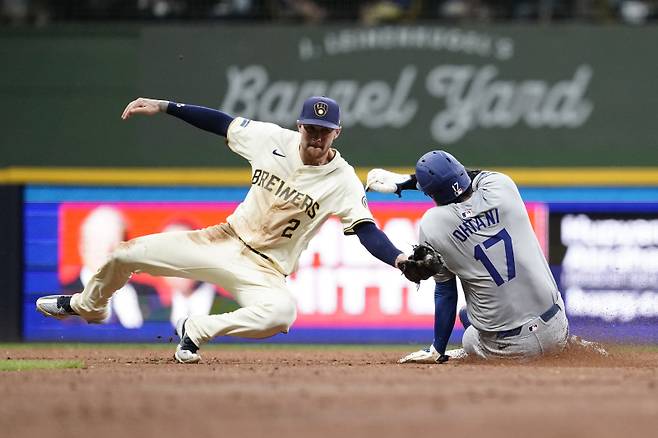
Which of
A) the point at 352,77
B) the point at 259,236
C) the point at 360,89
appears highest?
the point at 352,77

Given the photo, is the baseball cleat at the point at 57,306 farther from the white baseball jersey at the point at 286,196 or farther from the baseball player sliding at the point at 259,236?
the white baseball jersey at the point at 286,196

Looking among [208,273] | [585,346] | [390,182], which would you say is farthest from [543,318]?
[208,273]

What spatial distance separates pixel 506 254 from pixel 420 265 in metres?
0.69

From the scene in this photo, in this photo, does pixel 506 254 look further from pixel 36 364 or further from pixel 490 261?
pixel 36 364

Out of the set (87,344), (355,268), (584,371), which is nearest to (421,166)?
(584,371)

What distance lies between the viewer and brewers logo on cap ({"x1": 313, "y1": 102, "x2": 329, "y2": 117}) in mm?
8086

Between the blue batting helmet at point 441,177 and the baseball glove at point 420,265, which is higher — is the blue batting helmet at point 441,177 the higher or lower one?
the higher one

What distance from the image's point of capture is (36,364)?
8.55m

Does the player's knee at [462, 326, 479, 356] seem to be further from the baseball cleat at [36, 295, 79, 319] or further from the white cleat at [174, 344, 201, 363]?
the baseball cleat at [36, 295, 79, 319]

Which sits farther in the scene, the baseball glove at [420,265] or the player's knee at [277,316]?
the player's knee at [277,316]

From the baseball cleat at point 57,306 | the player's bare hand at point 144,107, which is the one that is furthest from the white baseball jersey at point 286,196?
the baseball cleat at point 57,306

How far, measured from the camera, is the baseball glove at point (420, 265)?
762 cm

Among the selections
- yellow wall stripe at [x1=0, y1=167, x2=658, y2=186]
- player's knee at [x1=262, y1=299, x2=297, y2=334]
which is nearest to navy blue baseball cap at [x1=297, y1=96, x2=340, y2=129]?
player's knee at [x1=262, y1=299, x2=297, y2=334]

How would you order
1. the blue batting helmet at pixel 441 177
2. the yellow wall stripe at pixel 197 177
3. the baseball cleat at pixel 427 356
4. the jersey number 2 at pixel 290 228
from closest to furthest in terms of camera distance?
the blue batting helmet at pixel 441 177
the jersey number 2 at pixel 290 228
the baseball cleat at pixel 427 356
the yellow wall stripe at pixel 197 177
